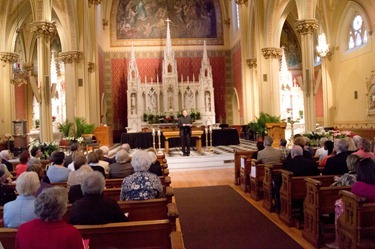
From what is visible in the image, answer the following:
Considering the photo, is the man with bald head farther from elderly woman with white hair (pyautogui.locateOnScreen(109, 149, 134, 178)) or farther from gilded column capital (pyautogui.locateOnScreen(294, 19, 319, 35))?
gilded column capital (pyautogui.locateOnScreen(294, 19, 319, 35))

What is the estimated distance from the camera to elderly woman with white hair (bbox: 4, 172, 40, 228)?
11.1 ft

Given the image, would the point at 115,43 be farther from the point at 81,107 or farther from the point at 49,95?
the point at 49,95

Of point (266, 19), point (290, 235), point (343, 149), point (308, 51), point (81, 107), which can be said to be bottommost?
point (290, 235)

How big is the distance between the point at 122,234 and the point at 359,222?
2.47m

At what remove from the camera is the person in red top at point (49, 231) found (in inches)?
97.4

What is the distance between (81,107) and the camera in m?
18.5

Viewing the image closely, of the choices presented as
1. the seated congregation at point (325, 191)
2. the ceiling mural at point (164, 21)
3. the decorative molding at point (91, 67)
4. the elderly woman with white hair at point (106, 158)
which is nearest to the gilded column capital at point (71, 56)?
the decorative molding at point (91, 67)

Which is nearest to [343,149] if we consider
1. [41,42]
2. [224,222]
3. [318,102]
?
[224,222]

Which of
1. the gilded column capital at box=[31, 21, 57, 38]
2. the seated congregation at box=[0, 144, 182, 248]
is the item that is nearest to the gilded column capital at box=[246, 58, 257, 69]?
the gilded column capital at box=[31, 21, 57, 38]

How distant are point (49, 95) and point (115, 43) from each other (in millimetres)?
13608

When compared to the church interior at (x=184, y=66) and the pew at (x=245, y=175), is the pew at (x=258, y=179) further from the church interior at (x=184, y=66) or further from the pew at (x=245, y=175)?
the church interior at (x=184, y=66)

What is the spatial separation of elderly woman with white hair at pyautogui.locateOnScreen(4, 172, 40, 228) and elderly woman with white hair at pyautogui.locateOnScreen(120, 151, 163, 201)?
1.18 meters

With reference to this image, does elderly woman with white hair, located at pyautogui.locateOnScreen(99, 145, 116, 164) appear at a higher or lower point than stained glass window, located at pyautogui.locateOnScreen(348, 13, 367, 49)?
lower

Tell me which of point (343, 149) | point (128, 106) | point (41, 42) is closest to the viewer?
point (343, 149)
